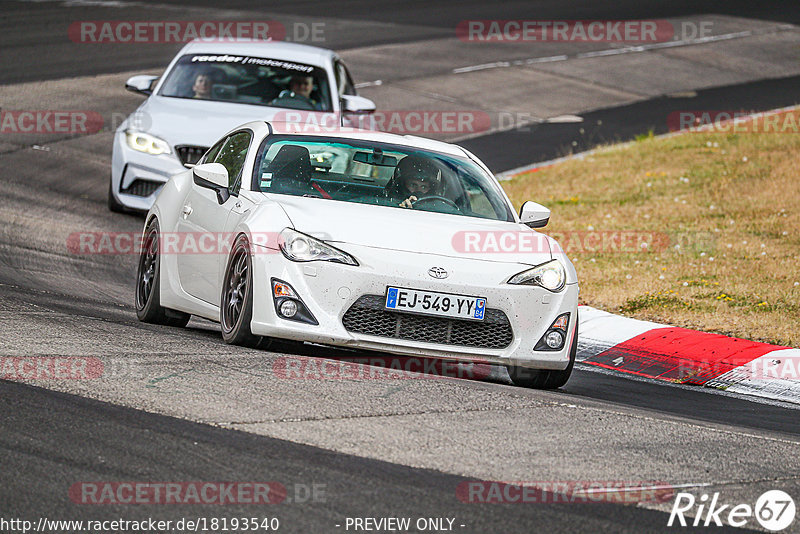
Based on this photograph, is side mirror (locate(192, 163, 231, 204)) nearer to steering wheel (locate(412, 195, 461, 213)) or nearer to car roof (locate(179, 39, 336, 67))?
steering wheel (locate(412, 195, 461, 213))

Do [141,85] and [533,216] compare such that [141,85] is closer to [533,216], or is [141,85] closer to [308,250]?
[533,216]

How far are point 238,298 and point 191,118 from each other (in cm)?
609

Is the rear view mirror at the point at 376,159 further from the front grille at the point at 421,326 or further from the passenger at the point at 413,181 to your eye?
the front grille at the point at 421,326

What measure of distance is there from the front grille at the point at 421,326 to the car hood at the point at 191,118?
6.16 meters

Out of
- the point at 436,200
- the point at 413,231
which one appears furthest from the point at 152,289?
the point at 413,231

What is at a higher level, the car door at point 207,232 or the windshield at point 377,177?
the windshield at point 377,177

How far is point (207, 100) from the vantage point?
1412 centimetres

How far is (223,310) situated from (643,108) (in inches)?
653

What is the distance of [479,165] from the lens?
9.31 m

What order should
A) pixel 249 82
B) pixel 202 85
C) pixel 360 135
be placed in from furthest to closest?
pixel 249 82 → pixel 202 85 → pixel 360 135

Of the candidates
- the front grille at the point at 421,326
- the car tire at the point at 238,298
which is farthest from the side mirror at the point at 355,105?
the front grille at the point at 421,326

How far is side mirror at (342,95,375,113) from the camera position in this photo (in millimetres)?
14711

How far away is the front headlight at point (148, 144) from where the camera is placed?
13375 millimetres

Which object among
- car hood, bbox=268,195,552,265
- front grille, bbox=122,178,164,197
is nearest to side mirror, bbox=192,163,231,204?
car hood, bbox=268,195,552,265
